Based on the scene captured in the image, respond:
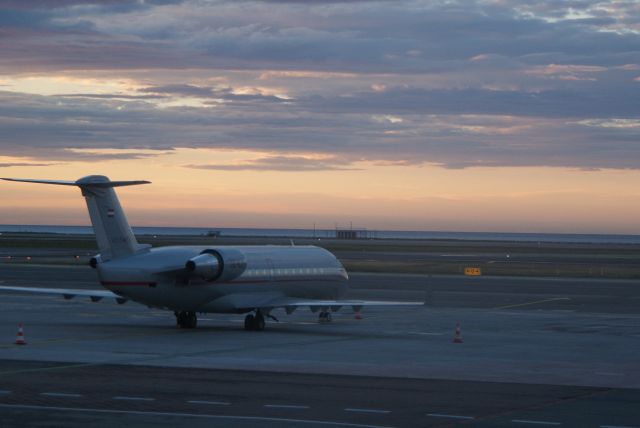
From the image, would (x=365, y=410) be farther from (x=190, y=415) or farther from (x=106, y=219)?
(x=106, y=219)

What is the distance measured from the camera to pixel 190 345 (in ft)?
105

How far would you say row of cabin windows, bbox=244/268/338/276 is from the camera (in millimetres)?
38562

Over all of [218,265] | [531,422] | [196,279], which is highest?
[218,265]

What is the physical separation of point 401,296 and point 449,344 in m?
21.7

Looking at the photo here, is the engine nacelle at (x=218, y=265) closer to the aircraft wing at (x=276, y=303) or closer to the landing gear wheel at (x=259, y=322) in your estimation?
the aircraft wing at (x=276, y=303)

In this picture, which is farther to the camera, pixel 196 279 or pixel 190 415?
pixel 196 279

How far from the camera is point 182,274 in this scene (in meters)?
35.8

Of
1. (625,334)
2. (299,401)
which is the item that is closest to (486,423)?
(299,401)

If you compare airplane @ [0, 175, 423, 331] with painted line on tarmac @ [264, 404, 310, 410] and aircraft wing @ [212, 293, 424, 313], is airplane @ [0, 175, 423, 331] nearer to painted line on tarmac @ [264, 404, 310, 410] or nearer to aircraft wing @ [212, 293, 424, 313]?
aircraft wing @ [212, 293, 424, 313]

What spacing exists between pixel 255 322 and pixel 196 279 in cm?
303

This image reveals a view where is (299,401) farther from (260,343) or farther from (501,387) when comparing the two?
(260,343)

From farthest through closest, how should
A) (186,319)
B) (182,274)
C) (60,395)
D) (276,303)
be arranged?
(276,303), (186,319), (182,274), (60,395)

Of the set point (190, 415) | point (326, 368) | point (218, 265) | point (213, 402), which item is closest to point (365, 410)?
point (213, 402)

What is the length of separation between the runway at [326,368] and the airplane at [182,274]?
1062 millimetres
